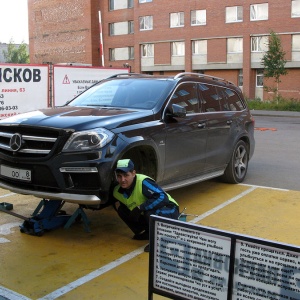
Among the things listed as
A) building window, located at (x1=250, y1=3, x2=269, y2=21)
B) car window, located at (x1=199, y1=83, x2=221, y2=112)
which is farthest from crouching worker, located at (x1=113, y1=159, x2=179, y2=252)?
building window, located at (x1=250, y1=3, x2=269, y2=21)

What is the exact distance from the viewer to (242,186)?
811 centimetres

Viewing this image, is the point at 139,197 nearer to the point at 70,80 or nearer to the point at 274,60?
the point at 70,80

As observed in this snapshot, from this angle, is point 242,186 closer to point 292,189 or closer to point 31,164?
point 292,189

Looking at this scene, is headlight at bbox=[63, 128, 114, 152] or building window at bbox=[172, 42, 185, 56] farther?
building window at bbox=[172, 42, 185, 56]

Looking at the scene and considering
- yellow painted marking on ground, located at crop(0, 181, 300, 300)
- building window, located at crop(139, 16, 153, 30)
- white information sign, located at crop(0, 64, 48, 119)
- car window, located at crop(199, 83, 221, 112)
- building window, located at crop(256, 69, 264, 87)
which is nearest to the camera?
yellow painted marking on ground, located at crop(0, 181, 300, 300)

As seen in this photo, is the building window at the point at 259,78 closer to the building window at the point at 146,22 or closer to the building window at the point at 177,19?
the building window at the point at 177,19

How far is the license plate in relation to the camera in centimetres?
516

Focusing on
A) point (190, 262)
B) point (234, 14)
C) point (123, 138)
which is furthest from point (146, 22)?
point (190, 262)

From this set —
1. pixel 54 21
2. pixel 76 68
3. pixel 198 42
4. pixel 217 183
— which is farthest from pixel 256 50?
pixel 217 183

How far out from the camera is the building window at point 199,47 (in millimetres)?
49875

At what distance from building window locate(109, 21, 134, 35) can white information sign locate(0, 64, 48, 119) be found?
47906 millimetres

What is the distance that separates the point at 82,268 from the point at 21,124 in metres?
1.74

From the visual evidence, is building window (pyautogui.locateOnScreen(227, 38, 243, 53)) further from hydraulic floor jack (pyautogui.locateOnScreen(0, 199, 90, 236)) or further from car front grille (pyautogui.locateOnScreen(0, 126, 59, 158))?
car front grille (pyautogui.locateOnScreen(0, 126, 59, 158))

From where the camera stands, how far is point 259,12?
46.0m
